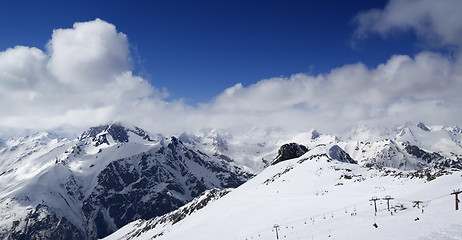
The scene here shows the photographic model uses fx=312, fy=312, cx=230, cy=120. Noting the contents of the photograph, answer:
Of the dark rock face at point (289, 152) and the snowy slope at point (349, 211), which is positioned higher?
the dark rock face at point (289, 152)

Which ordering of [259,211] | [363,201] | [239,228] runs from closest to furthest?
1. [363,201]
2. [239,228]
3. [259,211]

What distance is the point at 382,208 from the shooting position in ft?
121

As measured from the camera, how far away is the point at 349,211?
39188 mm

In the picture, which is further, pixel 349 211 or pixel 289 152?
pixel 289 152

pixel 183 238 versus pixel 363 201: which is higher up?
pixel 363 201

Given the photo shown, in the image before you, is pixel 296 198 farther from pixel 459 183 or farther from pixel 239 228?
pixel 459 183

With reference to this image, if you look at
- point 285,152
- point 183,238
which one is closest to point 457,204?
point 183,238

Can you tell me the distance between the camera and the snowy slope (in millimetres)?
27812

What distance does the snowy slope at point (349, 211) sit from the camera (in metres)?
27.8

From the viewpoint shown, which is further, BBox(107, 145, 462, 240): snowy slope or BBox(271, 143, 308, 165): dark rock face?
BBox(271, 143, 308, 165): dark rock face

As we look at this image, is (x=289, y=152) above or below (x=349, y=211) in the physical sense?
above

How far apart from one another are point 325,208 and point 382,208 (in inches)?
343

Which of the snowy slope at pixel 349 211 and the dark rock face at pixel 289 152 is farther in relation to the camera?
the dark rock face at pixel 289 152

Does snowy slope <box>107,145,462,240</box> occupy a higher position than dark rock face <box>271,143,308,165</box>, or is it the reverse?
dark rock face <box>271,143,308,165</box>
